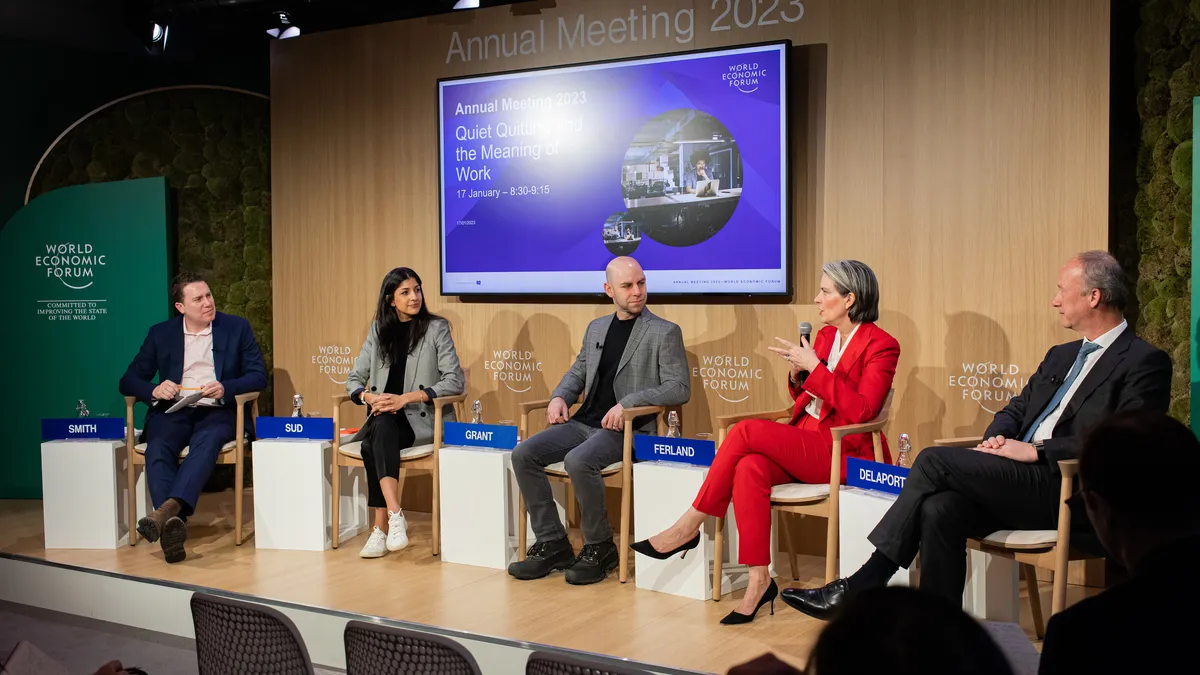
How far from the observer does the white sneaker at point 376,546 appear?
4.91 m

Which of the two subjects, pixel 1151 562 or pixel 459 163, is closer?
pixel 1151 562

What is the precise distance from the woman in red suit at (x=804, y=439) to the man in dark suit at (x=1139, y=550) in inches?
86.5

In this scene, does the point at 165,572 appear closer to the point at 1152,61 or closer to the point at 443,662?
the point at 443,662

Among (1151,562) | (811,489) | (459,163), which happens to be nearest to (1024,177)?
→ (811,489)

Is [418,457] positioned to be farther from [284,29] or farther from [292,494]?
[284,29]

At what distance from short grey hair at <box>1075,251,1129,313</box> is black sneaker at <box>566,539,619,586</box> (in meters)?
2.10

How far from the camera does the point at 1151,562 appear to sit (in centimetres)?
148

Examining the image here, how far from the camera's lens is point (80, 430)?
5332mm

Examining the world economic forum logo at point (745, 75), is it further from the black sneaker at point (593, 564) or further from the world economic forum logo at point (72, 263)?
the world economic forum logo at point (72, 263)

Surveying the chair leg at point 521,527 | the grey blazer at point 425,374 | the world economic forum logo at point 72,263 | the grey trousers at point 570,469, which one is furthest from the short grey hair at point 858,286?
the world economic forum logo at point 72,263

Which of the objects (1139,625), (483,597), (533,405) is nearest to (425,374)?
(533,405)

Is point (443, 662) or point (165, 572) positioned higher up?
point (443, 662)

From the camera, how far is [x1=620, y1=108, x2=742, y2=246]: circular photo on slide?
197 inches

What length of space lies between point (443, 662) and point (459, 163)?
4115 mm
